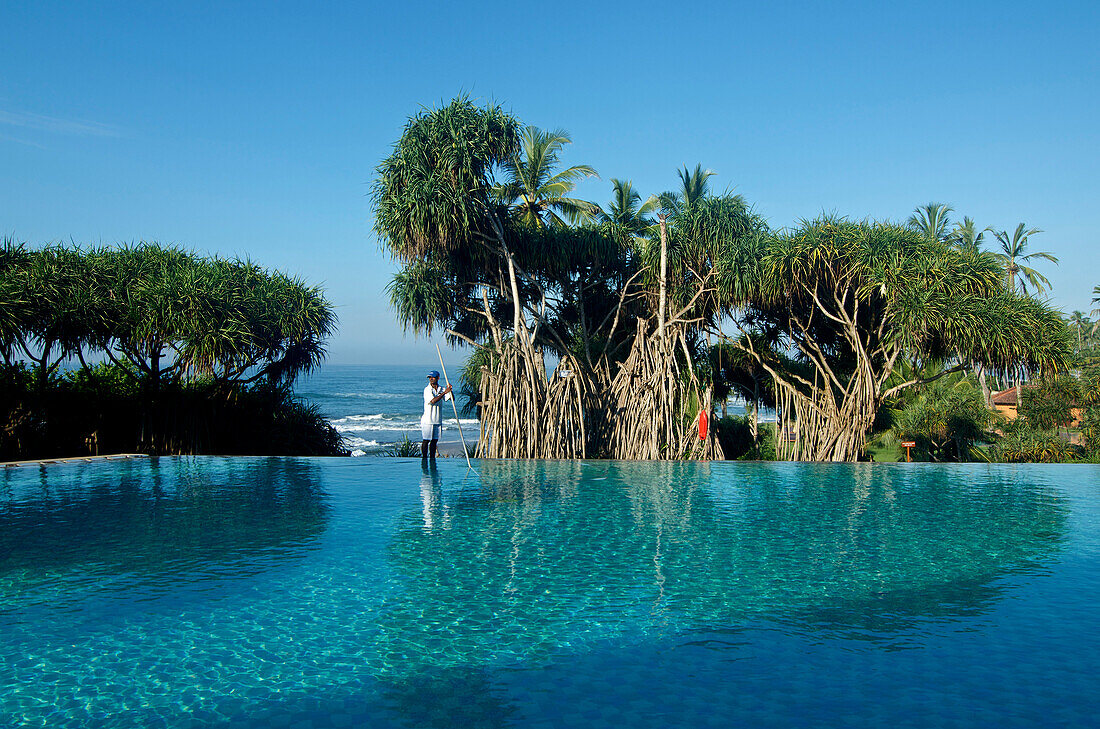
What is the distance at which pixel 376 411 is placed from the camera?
154 feet

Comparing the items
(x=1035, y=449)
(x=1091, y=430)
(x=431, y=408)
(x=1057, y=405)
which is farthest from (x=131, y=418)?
(x=1057, y=405)

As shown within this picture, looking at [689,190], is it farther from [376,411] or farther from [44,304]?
[376,411]

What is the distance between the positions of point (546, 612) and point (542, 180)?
1409 centimetres

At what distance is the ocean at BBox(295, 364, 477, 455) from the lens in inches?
1318

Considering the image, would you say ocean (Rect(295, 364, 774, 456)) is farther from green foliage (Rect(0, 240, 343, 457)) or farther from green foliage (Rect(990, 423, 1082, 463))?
green foliage (Rect(990, 423, 1082, 463))

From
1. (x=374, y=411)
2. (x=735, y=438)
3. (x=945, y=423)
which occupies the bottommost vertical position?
(x=735, y=438)

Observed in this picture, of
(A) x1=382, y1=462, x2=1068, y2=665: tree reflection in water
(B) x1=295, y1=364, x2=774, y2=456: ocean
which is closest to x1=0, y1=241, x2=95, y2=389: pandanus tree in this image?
(B) x1=295, y1=364, x2=774, y2=456: ocean

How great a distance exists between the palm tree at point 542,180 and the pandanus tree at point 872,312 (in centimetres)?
480

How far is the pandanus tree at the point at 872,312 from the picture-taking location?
11.5 m

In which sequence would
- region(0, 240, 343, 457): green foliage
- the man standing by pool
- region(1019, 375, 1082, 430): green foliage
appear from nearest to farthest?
→ the man standing by pool < region(0, 240, 343, 457): green foliage < region(1019, 375, 1082, 430): green foliage

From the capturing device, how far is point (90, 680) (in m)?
3.23

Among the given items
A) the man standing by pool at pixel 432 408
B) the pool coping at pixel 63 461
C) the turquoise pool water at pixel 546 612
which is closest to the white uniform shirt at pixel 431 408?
the man standing by pool at pixel 432 408

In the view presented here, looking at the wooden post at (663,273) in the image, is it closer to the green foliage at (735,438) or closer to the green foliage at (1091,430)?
the green foliage at (735,438)

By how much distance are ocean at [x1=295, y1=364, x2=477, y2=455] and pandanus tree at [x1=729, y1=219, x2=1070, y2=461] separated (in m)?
9.54
